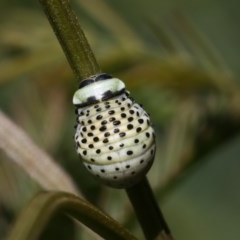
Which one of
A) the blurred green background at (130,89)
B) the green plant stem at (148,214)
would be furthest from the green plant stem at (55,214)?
the blurred green background at (130,89)

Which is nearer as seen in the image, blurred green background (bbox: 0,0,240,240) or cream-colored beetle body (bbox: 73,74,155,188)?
cream-colored beetle body (bbox: 73,74,155,188)

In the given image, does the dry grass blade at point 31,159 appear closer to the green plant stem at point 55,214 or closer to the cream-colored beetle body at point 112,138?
the cream-colored beetle body at point 112,138

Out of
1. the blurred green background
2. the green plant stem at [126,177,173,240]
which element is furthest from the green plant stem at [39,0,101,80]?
the blurred green background

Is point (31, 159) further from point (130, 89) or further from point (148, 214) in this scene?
point (130, 89)

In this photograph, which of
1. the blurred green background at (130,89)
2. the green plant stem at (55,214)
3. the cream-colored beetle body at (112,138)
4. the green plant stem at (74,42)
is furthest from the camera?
the blurred green background at (130,89)

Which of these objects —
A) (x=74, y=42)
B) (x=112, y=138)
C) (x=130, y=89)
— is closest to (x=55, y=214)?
(x=74, y=42)

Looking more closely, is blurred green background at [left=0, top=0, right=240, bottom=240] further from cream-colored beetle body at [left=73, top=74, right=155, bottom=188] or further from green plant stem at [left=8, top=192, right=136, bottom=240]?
green plant stem at [left=8, top=192, right=136, bottom=240]
